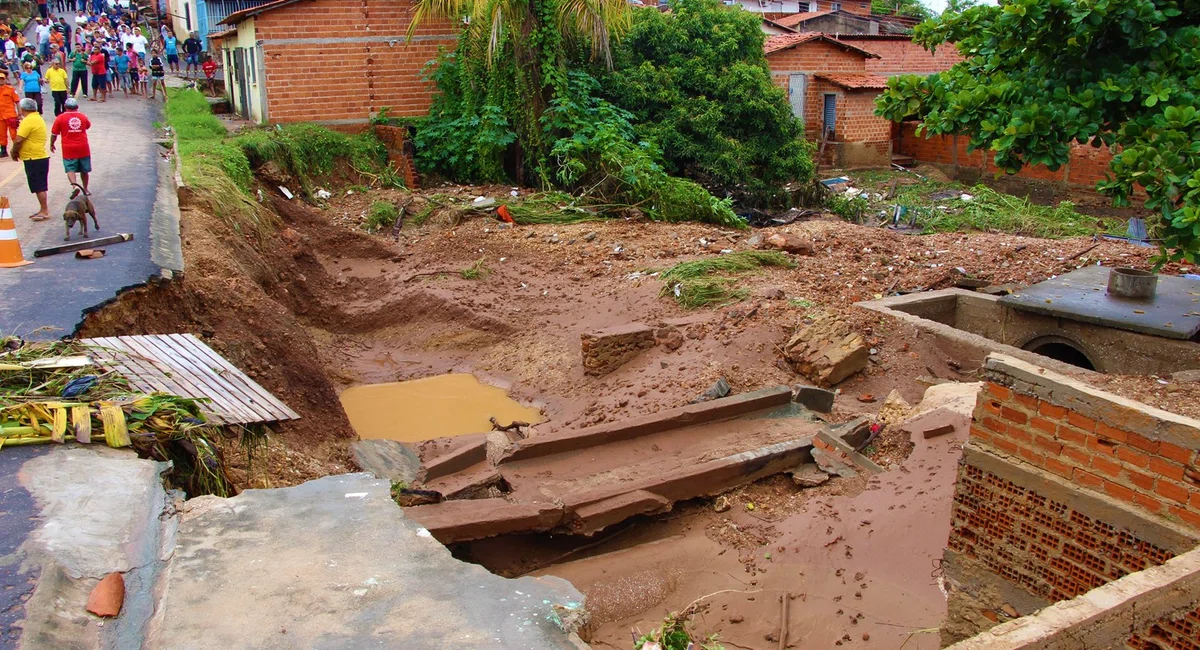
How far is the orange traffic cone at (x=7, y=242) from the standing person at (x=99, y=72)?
14.7m

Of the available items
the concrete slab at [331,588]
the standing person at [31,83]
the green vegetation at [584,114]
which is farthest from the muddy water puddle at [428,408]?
the standing person at [31,83]

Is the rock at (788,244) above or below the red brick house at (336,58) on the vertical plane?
below

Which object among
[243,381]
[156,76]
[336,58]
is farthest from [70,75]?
[243,381]

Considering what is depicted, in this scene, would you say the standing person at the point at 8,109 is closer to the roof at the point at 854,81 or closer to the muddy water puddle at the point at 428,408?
the muddy water puddle at the point at 428,408

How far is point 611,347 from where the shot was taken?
32.6 feet

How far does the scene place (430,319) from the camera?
11992mm

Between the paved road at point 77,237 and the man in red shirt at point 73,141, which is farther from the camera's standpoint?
the man in red shirt at point 73,141

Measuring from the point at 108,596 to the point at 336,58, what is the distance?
1586 centimetres

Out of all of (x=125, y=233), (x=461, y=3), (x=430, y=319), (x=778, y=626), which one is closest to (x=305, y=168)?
(x=461, y=3)

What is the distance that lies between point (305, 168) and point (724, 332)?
9.24 metres

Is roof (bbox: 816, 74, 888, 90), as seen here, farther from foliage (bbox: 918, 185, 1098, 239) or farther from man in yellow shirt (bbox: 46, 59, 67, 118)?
man in yellow shirt (bbox: 46, 59, 67, 118)

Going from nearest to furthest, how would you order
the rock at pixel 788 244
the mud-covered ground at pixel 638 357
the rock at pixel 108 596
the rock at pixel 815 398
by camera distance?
the rock at pixel 108 596 < the mud-covered ground at pixel 638 357 < the rock at pixel 815 398 < the rock at pixel 788 244

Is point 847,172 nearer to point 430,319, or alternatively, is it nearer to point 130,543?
point 430,319

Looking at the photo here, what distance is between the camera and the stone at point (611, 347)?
989 cm
